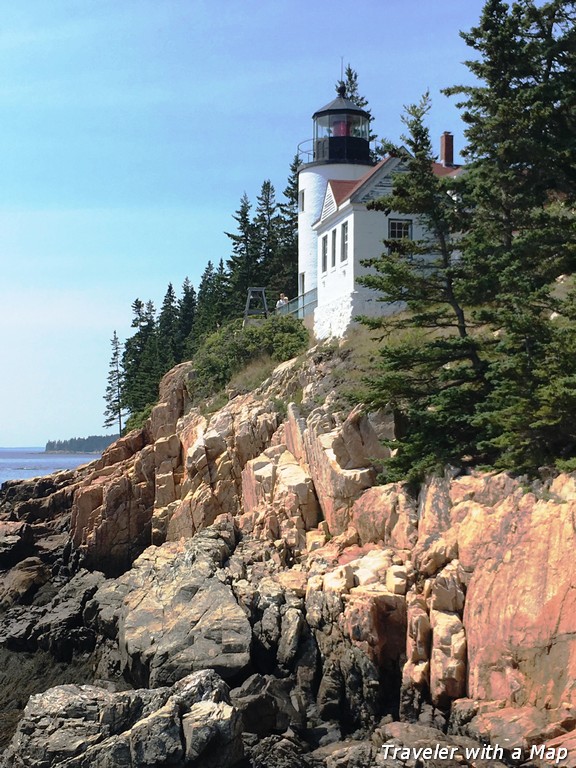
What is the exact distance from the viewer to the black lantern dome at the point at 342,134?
39.2 metres

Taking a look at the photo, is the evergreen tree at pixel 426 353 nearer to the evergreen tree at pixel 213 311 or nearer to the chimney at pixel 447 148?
the chimney at pixel 447 148

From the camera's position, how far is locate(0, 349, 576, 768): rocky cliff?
15.2 metres

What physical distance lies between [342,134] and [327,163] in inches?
61.3

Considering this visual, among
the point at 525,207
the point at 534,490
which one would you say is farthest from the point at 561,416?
the point at 525,207

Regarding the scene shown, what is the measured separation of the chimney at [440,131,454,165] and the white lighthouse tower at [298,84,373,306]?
3.34 metres

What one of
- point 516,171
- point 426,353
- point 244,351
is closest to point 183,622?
point 426,353

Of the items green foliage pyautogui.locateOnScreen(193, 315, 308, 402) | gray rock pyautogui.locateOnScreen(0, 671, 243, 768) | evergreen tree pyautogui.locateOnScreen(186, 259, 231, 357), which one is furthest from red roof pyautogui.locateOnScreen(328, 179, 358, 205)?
gray rock pyautogui.locateOnScreen(0, 671, 243, 768)

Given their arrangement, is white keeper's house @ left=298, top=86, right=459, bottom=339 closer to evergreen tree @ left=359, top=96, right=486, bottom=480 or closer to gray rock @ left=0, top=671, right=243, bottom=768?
evergreen tree @ left=359, top=96, right=486, bottom=480

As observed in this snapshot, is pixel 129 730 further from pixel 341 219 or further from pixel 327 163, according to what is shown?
pixel 327 163

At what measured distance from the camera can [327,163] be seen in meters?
39.0

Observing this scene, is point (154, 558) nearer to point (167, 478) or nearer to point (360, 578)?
point (167, 478)

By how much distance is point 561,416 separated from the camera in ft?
54.6

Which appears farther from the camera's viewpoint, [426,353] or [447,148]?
[447,148]

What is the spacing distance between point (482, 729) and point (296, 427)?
12893 millimetres
